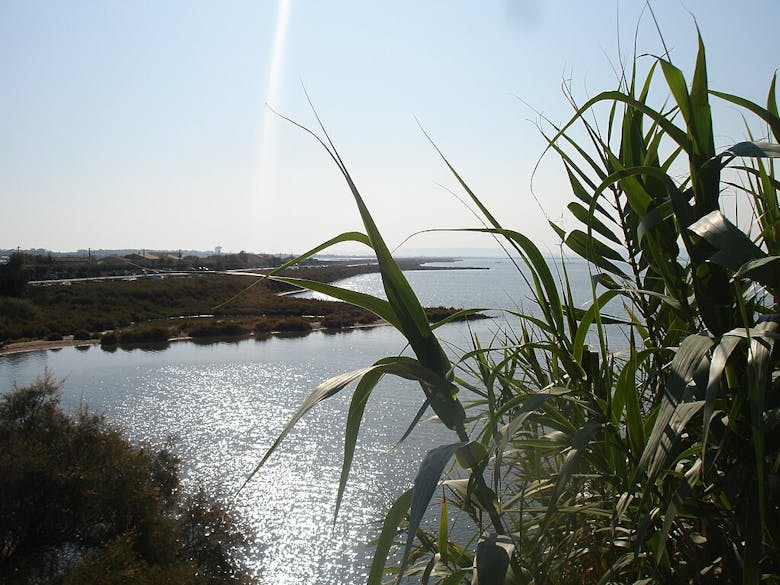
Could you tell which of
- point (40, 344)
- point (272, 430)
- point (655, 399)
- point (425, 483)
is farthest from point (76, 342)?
point (425, 483)

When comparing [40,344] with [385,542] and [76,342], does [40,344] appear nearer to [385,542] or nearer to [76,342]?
[76,342]

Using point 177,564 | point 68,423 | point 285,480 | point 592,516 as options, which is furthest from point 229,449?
point 592,516

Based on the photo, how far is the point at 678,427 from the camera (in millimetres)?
541

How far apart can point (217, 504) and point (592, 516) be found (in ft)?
27.0

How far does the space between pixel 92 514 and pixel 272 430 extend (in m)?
4.87

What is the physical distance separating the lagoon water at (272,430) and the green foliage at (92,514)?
661mm

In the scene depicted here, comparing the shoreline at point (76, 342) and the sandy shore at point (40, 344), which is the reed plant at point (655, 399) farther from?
the sandy shore at point (40, 344)

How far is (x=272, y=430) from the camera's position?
1259 cm

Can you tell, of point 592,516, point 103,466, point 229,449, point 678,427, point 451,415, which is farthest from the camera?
point 229,449

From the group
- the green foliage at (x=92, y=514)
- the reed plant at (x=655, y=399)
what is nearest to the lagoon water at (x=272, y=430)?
the green foliage at (x=92, y=514)

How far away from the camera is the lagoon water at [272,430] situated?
8.47 metres

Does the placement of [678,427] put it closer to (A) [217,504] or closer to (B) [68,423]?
(A) [217,504]

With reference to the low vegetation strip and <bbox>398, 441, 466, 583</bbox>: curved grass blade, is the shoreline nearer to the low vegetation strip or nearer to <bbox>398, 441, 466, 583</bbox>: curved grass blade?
the low vegetation strip

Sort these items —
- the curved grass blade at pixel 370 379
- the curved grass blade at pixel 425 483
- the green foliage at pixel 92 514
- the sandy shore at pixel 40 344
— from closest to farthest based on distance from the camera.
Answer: the curved grass blade at pixel 425 483 < the curved grass blade at pixel 370 379 < the green foliage at pixel 92 514 < the sandy shore at pixel 40 344
